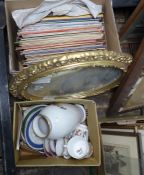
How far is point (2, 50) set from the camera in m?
0.93

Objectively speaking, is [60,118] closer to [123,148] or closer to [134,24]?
[123,148]

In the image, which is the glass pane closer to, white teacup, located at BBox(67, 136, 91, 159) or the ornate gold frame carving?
the ornate gold frame carving

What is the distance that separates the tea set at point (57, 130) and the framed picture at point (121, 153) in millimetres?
144

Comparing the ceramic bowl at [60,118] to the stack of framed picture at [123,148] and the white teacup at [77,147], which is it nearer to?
the white teacup at [77,147]

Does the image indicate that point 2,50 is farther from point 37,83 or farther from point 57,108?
point 57,108

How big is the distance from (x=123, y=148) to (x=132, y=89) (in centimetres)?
23

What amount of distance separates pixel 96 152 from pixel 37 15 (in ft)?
1.64

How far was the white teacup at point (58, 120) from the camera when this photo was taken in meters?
0.99

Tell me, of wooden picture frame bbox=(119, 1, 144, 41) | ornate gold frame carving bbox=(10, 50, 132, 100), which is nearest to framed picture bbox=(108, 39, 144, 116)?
ornate gold frame carving bbox=(10, 50, 132, 100)

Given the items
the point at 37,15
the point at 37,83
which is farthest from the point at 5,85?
the point at 37,15

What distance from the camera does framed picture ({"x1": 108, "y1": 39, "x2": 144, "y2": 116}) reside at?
922mm

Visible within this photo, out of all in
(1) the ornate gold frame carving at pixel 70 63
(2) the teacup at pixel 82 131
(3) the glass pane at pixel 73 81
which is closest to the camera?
(1) the ornate gold frame carving at pixel 70 63

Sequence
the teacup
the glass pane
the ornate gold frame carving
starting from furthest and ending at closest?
the teacup < the glass pane < the ornate gold frame carving

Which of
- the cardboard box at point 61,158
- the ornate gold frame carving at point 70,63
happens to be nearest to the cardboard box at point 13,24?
the ornate gold frame carving at point 70,63
